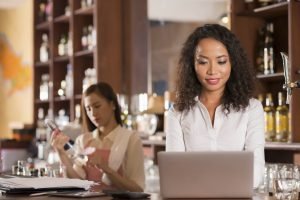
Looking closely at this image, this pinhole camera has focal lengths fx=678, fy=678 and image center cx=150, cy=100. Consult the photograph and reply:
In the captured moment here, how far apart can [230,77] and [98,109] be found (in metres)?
1.28

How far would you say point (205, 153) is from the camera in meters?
2.13

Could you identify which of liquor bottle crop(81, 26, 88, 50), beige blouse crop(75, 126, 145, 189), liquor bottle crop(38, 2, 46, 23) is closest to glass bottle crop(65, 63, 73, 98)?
liquor bottle crop(81, 26, 88, 50)

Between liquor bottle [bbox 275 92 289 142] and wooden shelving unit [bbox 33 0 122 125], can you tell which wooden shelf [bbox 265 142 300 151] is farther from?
wooden shelving unit [bbox 33 0 122 125]

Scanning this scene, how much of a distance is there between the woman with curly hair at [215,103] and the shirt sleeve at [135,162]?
1049 mm

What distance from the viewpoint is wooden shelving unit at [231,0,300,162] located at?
4070 millimetres

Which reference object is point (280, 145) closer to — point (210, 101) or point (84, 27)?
point (210, 101)

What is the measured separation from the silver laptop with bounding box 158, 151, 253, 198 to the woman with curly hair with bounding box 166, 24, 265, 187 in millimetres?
484

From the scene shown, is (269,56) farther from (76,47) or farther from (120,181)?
(76,47)

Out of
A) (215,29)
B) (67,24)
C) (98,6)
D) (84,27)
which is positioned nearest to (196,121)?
(215,29)

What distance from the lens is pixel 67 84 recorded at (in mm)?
7500

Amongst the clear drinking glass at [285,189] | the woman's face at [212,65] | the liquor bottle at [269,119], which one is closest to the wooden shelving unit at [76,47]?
the liquor bottle at [269,119]

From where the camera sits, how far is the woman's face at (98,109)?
380 cm

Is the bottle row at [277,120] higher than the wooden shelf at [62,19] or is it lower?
lower

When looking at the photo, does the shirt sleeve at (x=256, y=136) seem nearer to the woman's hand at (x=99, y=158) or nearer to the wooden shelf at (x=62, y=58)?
the woman's hand at (x=99, y=158)
